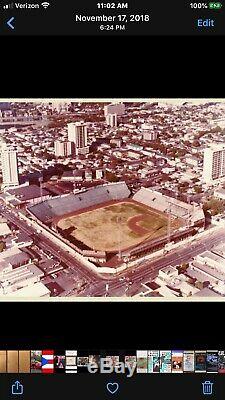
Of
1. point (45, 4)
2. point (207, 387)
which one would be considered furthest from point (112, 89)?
point (207, 387)

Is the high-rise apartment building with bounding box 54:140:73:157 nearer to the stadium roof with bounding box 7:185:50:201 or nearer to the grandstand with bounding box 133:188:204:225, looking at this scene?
the stadium roof with bounding box 7:185:50:201

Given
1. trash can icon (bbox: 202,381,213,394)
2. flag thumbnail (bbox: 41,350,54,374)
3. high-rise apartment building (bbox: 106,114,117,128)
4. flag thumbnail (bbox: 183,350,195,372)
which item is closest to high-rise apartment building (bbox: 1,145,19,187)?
high-rise apartment building (bbox: 106,114,117,128)

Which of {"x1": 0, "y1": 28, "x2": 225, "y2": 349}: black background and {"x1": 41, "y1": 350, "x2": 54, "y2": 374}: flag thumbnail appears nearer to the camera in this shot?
{"x1": 0, "y1": 28, "x2": 225, "y2": 349}: black background

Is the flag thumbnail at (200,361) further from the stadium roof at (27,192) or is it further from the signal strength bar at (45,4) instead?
the signal strength bar at (45,4)

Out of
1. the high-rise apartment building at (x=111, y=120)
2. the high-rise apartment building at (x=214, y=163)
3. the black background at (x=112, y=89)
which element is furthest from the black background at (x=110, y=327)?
the high-rise apartment building at (x=111, y=120)

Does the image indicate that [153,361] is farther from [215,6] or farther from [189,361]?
[215,6]

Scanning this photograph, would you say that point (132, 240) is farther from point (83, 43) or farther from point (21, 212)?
point (83, 43)
